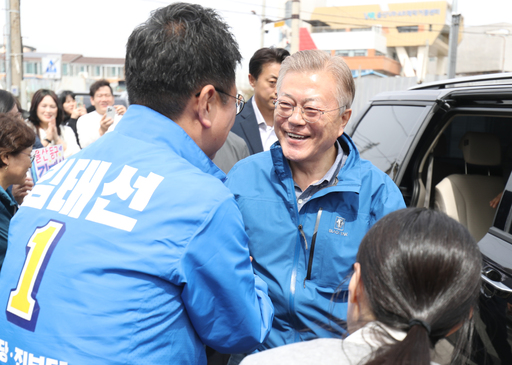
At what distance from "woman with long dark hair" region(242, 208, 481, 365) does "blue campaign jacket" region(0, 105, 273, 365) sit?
26 cm

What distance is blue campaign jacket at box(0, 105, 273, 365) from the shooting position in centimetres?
114

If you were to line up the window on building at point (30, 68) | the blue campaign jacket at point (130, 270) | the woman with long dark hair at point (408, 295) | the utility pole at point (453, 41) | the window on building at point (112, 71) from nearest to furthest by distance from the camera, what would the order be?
the woman with long dark hair at point (408, 295)
the blue campaign jacket at point (130, 270)
the utility pole at point (453, 41)
the window on building at point (112, 71)
the window on building at point (30, 68)

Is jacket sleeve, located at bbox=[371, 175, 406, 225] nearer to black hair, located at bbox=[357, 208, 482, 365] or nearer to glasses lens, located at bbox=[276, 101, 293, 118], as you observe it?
glasses lens, located at bbox=[276, 101, 293, 118]

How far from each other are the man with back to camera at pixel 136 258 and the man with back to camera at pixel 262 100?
8.74ft

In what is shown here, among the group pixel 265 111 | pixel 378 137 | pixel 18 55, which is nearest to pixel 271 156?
pixel 378 137

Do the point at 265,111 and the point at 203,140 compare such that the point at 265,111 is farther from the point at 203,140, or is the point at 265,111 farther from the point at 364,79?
the point at 364,79

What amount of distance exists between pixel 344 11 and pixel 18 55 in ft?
146

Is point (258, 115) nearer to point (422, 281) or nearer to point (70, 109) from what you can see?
point (422, 281)

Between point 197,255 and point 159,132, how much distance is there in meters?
0.41

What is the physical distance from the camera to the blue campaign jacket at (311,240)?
1717 millimetres

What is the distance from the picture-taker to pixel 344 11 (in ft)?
166

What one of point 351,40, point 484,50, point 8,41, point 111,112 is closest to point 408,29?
point 351,40

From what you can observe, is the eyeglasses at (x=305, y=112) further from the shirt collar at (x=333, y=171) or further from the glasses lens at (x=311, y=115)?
the shirt collar at (x=333, y=171)

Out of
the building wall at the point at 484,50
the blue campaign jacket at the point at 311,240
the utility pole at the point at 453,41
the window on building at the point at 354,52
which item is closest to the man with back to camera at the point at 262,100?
the blue campaign jacket at the point at 311,240
